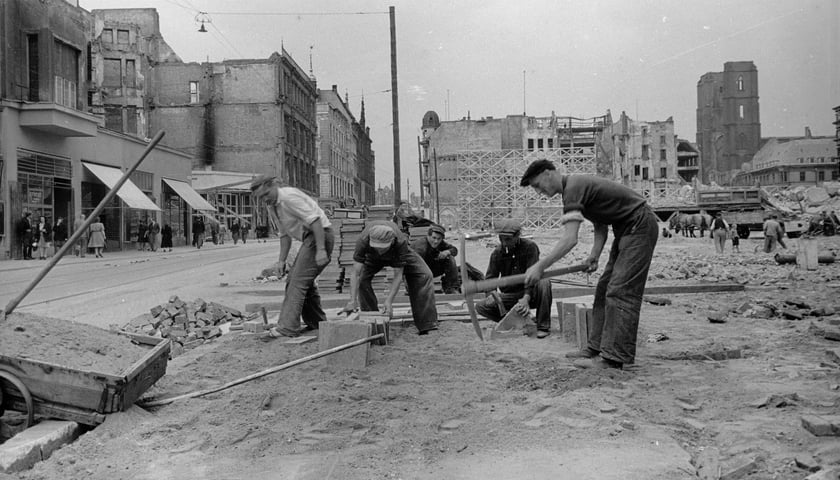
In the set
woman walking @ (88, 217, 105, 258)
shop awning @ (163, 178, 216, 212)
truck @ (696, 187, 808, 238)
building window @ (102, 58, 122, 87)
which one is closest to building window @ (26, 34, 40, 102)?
woman walking @ (88, 217, 105, 258)

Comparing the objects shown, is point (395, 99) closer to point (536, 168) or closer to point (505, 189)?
point (536, 168)

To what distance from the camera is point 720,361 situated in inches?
217

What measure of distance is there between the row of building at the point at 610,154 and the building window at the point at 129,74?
2204 cm

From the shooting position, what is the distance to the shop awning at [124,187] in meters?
25.9

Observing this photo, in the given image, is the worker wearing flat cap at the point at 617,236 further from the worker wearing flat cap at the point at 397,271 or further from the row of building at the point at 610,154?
the row of building at the point at 610,154

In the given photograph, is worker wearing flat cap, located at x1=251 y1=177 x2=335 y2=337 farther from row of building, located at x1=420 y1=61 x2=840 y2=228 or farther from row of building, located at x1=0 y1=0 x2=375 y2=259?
row of building, located at x1=420 y1=61 x2=840 y2=228

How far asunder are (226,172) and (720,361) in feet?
158

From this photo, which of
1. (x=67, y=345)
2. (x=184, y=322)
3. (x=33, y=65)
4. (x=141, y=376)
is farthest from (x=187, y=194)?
(x=141, y=376)

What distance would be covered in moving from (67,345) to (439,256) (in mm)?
5383

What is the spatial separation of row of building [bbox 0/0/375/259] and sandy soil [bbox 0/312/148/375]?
63.0 ft

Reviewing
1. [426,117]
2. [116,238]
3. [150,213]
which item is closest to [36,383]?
[116,238]

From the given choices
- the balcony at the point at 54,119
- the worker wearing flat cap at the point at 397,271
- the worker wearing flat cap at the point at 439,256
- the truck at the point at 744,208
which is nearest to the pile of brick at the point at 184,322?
the worker wearing flat cap at the point at 397,271

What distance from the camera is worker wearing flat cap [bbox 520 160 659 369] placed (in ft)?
17.0

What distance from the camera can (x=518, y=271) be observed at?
733cm
